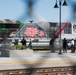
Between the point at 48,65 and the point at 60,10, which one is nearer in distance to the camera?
the point at 60,10

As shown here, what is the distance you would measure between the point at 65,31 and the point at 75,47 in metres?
13.0

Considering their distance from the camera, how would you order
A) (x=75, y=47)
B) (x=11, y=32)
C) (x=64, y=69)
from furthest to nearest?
(x=75, y=47) < (x=64, y=69) < (x=11, y=32)

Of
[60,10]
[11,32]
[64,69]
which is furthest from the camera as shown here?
[64,69]

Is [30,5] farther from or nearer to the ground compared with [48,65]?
farther from the ground

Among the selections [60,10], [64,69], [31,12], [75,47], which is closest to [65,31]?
[60,10]

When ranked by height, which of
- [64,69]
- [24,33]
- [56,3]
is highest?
[56,3]

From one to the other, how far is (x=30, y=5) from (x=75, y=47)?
1314cm

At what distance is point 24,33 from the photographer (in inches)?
38.6

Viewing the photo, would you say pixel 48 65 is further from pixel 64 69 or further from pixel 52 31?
pixel 52 31

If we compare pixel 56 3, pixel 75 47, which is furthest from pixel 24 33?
pixel 75 47

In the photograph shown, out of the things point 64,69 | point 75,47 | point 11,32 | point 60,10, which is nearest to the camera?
point 11,32

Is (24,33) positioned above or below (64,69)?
above

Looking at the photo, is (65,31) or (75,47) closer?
(65,31)

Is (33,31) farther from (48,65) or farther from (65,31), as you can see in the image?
(48,65)
